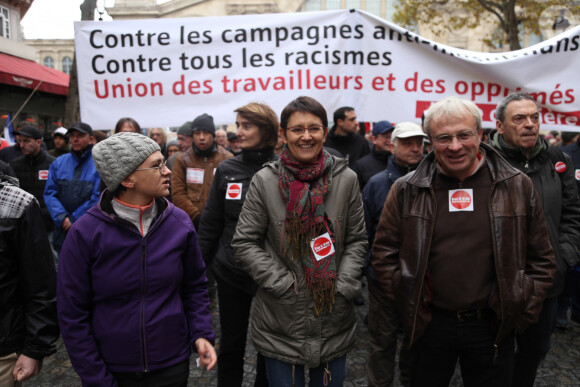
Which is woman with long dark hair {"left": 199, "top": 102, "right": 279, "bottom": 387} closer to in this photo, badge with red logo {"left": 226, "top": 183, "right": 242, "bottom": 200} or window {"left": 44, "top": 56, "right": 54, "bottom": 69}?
badge with red logo {"left": 226, "top": 183, "right": 242, "bottom": 200}

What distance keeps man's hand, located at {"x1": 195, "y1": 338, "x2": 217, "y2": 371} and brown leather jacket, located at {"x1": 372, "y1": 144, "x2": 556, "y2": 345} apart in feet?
3.02

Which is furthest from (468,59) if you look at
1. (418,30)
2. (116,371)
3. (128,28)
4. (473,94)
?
(418,30)

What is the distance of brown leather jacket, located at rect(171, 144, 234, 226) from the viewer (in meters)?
4.59

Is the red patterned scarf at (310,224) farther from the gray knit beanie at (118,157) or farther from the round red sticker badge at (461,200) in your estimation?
the gray knit beanie at (118,157)

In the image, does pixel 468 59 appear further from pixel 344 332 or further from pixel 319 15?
pixel 344 332

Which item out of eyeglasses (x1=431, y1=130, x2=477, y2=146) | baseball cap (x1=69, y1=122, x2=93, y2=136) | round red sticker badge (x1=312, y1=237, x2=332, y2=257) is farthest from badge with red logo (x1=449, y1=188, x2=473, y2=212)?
baseball cap (x1=69, y1=122, x2=93, y2=136)

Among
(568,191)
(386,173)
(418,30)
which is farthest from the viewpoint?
(418,30)

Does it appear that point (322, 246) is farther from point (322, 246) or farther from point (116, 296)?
point (116, 296)

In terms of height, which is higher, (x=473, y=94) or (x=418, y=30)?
(x=418, y=30)

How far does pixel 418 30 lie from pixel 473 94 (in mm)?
37718

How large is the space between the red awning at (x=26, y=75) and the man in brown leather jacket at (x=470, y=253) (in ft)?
44.9

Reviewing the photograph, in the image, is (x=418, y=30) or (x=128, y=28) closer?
(x=128, y=28)

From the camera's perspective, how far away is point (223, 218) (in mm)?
3213

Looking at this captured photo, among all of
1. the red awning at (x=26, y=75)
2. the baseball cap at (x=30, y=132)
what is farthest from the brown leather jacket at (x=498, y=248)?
the red awning at (x=26, y=75)
